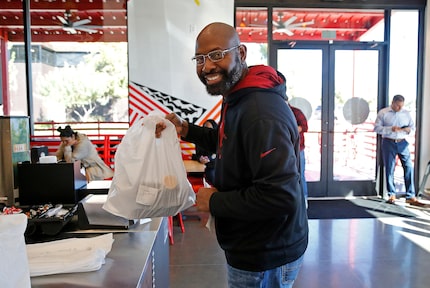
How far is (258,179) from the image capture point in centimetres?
111

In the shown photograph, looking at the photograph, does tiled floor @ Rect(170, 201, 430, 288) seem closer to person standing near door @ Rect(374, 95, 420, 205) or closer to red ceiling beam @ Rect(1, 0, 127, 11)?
person standing near door @ Rect(374, 95, 420, 205)

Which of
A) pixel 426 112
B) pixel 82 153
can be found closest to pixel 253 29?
pixel 426 112

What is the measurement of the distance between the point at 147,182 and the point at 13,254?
65cm

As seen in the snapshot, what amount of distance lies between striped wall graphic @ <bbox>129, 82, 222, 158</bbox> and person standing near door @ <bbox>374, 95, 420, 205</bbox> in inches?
99.5

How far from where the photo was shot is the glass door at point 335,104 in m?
5.69

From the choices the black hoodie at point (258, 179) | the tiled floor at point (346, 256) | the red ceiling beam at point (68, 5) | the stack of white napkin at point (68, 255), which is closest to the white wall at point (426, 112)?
the tiled floor at point (346, 256)

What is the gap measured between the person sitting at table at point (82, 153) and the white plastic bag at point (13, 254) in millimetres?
3335

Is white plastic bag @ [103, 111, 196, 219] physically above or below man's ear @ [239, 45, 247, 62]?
below

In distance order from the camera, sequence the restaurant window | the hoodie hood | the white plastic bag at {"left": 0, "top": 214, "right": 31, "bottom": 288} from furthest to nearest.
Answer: the restaurant window → the hoodie hood → the white plastic bag at {"left": 0, "top": 214, "right": 31, "bottom": 288}

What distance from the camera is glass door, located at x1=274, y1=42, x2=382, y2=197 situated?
18.7 ft

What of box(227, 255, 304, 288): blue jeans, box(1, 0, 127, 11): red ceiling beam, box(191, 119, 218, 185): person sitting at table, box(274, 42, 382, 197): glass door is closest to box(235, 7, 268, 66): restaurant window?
box(274, 42, 382, 197): glass door

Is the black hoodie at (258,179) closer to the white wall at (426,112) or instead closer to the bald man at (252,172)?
the bald man at (252,172)

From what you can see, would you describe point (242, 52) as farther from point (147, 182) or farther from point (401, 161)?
point (401, 161)

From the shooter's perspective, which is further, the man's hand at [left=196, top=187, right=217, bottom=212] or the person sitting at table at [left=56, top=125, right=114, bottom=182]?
the person sitting at table at [left=56, top=125, right=114, bottom=182]
